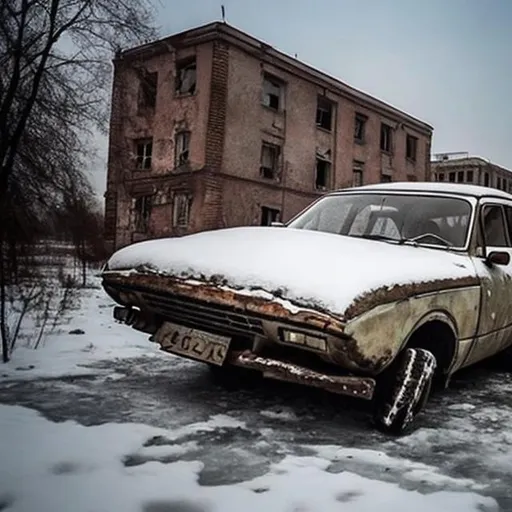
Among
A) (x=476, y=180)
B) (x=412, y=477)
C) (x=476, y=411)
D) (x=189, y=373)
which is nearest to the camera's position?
(x=412, y=477)

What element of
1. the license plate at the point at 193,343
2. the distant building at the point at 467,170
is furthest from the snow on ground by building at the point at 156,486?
the distant building at the point at 467,170

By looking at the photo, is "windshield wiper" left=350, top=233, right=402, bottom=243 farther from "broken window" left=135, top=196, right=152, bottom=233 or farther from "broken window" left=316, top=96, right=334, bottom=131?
"broken window" left=316, top=96, right=334, bottom=131

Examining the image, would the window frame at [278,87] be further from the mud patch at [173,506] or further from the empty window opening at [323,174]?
the mud patch at [173,506]

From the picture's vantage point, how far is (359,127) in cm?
2581

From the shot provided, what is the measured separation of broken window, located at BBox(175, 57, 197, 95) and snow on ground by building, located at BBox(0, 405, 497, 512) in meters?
18.5

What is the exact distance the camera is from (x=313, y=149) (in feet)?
74.8

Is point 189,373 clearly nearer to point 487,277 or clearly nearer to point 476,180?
point 487,277

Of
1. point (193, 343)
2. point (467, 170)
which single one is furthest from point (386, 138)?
point (193, 343)

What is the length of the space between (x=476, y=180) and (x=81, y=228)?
3704cm

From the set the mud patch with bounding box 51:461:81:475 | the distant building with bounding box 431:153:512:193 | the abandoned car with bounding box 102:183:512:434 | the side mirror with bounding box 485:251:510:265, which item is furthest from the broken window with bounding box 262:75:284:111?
the distant building with bounding box 431:153:512:193

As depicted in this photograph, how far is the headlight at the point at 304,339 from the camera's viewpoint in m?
2.78

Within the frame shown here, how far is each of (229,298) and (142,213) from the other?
1873cm

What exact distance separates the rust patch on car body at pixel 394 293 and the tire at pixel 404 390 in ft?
1.21

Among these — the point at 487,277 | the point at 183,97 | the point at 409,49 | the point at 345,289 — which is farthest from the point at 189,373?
the point at 183,97
